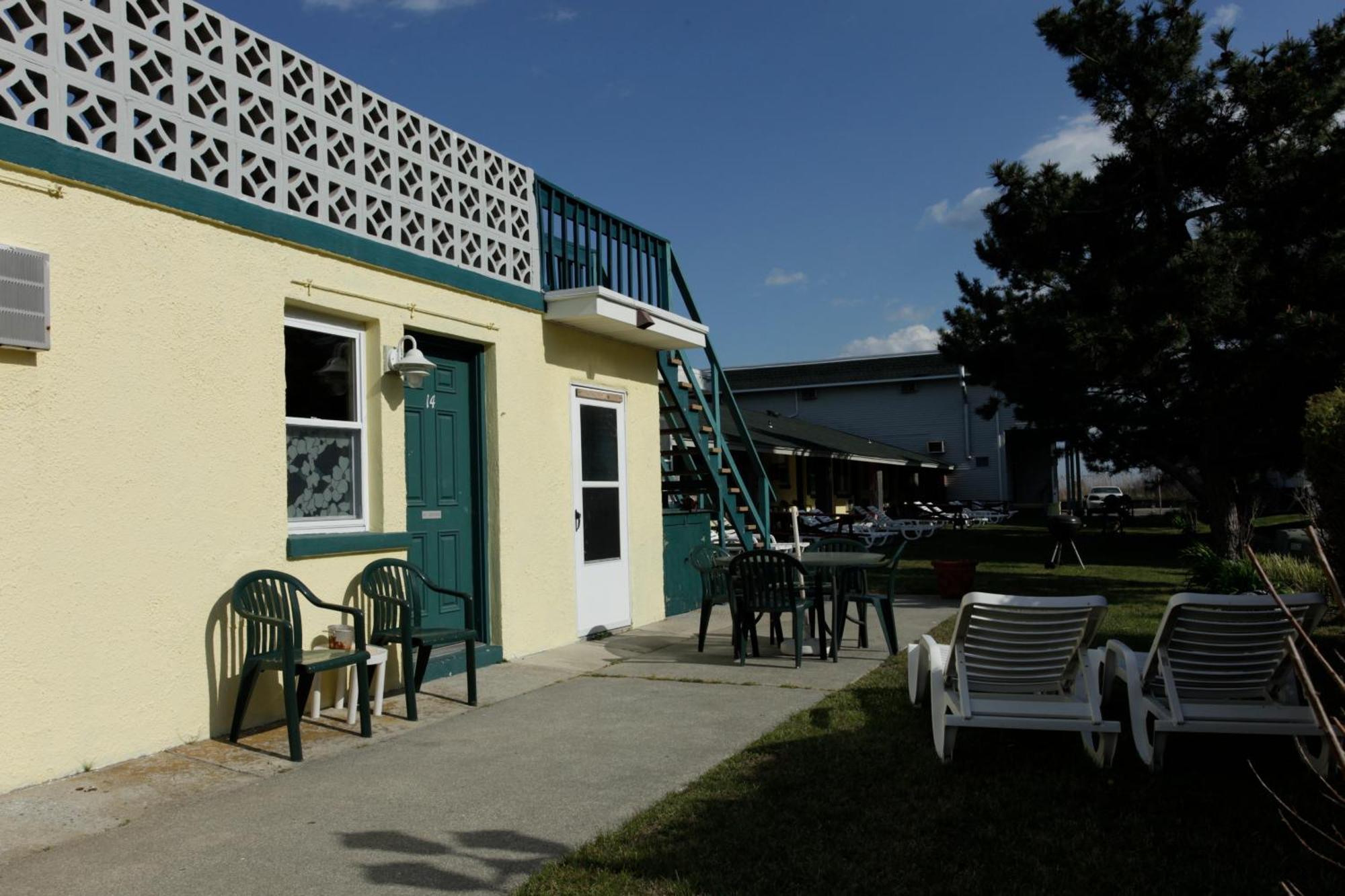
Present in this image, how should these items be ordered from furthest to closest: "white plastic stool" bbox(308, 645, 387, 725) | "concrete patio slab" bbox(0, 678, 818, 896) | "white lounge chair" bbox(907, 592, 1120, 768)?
"white plastic stool" bbox(308, 645, 387, 725)
"white lounge chair" bbox(907, 592, 1120, 768)
"concrete patio slab" bbox(0, 678, 818, 896)

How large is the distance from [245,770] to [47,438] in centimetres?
193

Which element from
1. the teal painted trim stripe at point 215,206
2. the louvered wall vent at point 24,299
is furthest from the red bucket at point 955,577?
the louvered wall vent at point 24,299

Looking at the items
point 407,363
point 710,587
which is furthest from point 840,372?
point 407,363

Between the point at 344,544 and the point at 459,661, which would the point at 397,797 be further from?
the point at 459,661

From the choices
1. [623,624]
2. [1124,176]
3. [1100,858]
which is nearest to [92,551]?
[1100,858]

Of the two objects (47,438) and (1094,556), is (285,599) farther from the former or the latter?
(1094,556)

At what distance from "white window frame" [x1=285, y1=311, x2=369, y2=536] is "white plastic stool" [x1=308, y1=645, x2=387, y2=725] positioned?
2.90 ft

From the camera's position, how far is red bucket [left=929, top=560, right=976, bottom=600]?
12578mm

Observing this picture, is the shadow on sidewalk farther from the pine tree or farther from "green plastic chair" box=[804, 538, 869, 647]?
the pine tree

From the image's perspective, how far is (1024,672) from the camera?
5.02 metres

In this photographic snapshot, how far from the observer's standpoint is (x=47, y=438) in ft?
15.5

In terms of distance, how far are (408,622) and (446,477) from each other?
6.28 feet

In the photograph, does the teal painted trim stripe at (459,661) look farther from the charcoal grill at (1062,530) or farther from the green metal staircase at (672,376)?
the charcoal grill at (1062,530)

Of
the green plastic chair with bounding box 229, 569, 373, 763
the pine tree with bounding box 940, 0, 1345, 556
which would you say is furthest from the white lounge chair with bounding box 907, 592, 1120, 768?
the pine tree with bounding box 940, 0, 1345, 556
